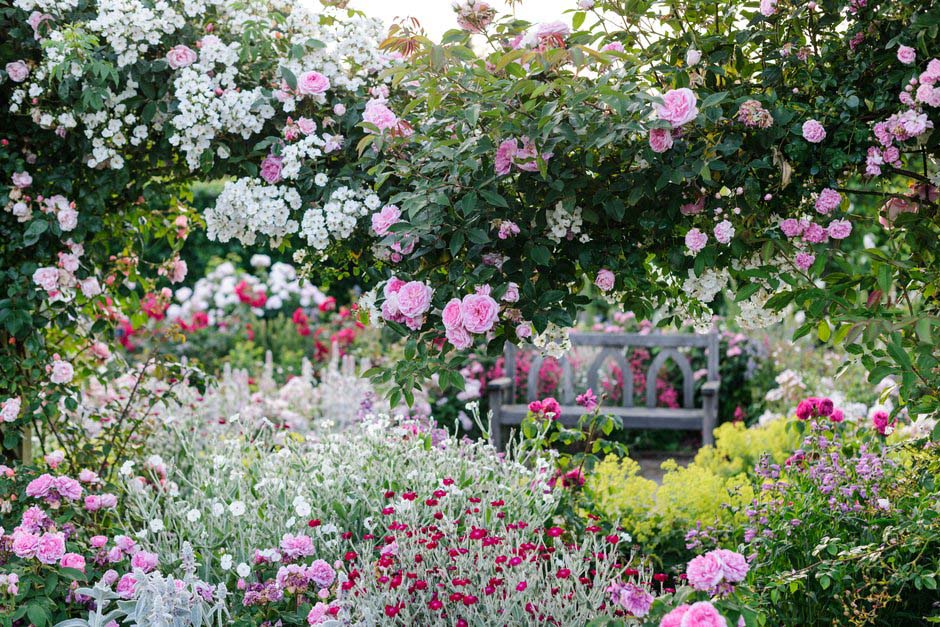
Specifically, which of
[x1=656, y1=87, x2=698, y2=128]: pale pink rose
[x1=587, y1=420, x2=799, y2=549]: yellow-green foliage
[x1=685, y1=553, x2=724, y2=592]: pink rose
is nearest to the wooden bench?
[x1=587, y1=420, x2=799, y2=549]: yellow-green foliage

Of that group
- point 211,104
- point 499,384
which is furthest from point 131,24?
point 499,384

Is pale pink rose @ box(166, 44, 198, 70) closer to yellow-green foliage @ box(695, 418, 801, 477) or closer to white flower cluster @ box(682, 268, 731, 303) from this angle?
white flower cluster @ box(682, 268, 731, 303)

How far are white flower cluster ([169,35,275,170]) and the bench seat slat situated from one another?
336cm

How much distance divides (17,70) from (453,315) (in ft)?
5.72

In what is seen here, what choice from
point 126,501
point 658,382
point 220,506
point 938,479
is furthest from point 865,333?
point 658,382

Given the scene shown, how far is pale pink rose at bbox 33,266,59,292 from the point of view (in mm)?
2883

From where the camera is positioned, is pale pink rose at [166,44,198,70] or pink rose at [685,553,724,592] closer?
pink rose at [685,553,724,592]

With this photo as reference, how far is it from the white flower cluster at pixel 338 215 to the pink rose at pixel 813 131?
1146 mm

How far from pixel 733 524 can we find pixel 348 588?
1.49 m

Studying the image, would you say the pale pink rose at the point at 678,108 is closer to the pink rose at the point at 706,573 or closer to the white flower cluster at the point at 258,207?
the pink rose at the point at 706,573

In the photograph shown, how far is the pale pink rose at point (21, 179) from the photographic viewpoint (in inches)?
113

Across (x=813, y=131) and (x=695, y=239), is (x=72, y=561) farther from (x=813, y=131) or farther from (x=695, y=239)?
(x=813, y=131)

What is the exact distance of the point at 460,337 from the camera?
7.04ft

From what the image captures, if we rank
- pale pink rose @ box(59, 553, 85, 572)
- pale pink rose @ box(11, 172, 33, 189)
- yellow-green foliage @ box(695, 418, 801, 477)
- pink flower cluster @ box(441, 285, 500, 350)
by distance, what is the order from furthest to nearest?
yellow-green foliage @ box(695, 418, 801, 477), pale pink rose @ box(11, 172, 33, 189), pale pink rose @ box(59, 553, 85, 572), pink flower cluster @ box(441, 285, 500, 350)
